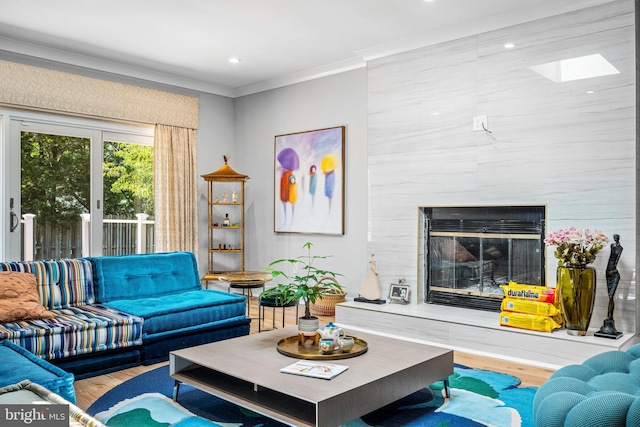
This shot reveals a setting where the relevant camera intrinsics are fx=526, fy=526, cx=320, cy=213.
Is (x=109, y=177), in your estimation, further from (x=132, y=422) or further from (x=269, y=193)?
(x=132, y=422)

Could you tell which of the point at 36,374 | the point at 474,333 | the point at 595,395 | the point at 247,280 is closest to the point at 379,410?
the point at 595,395

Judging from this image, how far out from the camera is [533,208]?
4.21 m

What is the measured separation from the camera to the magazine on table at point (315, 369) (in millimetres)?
2482

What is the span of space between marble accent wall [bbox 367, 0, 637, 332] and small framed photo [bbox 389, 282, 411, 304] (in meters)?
0.09

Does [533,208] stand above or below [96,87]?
below

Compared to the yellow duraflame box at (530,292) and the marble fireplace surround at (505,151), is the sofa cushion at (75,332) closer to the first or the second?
the marble fireplace surround at (505,151)

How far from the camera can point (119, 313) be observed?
A: 3.74 meters

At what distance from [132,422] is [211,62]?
3949 mm

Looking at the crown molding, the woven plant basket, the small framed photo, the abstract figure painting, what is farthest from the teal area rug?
the crown molding

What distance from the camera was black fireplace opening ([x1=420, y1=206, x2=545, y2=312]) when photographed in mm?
4246

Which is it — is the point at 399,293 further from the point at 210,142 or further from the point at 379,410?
the point at 210,142

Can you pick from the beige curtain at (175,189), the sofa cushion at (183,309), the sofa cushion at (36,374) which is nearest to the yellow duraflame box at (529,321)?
the sofa cushion at (183,309)

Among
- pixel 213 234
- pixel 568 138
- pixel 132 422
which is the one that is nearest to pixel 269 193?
pixel 213 234

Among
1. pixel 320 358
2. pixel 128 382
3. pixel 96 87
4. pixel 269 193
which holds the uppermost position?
pixel 96 87
